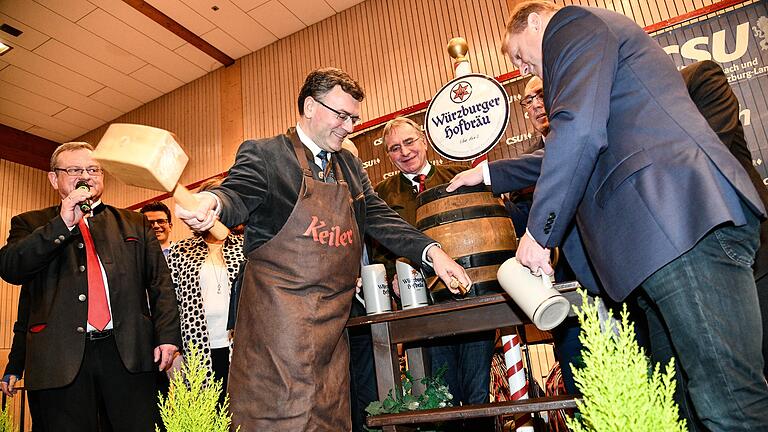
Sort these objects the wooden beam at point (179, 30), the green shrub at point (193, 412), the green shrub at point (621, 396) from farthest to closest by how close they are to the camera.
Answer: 1. the wooden beam at point (179, 30)
2. the green shrub at point (193, 412)
3. the green shrub at point (621, 396)

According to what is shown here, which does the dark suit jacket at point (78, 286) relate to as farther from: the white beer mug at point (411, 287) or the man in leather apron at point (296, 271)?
the white beer mug at point (411, 287)

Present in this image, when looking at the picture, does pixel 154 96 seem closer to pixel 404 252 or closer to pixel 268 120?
pixel 268 120

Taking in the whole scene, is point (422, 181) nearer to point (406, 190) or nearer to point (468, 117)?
point (406, 190)

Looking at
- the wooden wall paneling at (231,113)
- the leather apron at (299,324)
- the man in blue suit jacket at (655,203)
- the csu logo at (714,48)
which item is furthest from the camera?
the wooden wall paneling at (231,113)

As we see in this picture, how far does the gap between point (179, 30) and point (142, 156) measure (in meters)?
5.93

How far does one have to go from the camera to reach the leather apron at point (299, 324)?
1.77m

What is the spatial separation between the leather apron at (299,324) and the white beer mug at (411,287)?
0.80ft

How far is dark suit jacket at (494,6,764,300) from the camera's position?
130 centimetres

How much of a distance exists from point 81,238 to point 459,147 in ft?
7.44

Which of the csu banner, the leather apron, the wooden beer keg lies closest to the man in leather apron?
the leather apron

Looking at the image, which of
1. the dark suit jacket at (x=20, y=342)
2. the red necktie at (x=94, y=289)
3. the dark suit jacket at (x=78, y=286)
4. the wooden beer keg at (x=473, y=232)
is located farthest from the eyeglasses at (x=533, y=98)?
the dark suit jacket at (x=20, y=342)

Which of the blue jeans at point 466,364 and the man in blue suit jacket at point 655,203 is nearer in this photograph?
the man in blue suit jacket at point 655,203

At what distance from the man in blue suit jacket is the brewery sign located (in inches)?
74.0

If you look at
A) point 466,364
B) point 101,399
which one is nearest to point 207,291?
point 101,399
